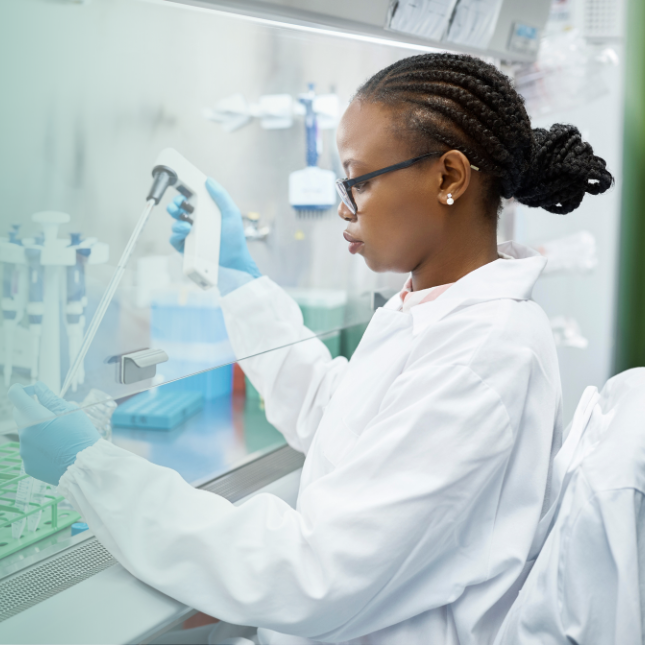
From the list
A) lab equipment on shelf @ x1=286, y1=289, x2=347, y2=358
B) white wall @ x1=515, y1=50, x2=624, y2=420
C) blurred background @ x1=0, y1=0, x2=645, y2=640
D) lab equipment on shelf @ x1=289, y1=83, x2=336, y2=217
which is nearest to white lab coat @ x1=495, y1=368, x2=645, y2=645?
blurred background @ x1=0, y1=0, x2=645, y2=640

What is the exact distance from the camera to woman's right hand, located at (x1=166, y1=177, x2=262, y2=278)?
1.11 m

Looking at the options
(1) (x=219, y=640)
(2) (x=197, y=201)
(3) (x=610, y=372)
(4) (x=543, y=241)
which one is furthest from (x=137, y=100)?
(3) (x=610, y=372)

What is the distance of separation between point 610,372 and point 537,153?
2365mm

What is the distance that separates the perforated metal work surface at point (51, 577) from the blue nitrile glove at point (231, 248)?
1.72 feet

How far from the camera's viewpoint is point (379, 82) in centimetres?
102

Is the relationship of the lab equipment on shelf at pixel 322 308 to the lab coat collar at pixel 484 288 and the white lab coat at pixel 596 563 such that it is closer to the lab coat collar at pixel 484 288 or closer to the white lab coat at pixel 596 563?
the lab coat collar at pixel 484 288

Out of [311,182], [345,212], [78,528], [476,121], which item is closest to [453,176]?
[476,121]

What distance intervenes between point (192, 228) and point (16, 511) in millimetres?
574

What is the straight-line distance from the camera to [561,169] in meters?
1.04

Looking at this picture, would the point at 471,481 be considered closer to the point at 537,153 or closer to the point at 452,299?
the point at 452,299

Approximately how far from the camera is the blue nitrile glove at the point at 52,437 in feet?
2.84

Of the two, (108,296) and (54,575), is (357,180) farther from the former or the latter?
(54,575)

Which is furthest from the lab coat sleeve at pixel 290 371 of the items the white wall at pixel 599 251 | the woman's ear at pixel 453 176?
the white wall at pixel 599 251

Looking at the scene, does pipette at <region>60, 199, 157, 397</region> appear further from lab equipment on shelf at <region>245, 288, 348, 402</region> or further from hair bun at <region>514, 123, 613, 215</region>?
hair bun at <region>514, 123, 613, 215</region>
